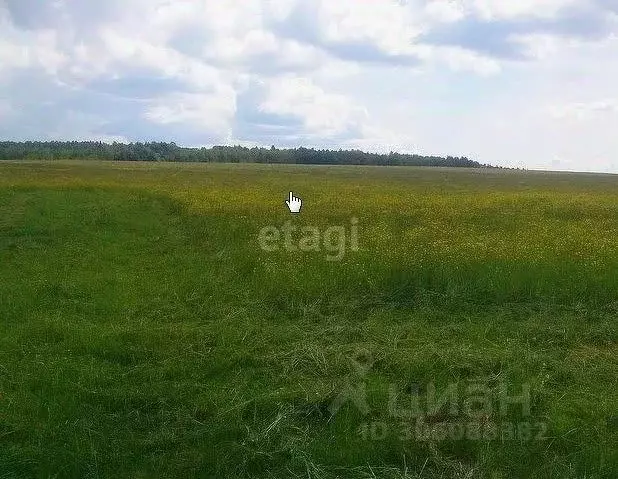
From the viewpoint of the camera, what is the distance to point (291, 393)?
23.9 feet

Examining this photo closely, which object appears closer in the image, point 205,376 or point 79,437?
point 79,437

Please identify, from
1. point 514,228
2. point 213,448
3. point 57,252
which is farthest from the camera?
point 514,228

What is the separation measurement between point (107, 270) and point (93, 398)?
667cm

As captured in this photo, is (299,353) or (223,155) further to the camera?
(223,155)

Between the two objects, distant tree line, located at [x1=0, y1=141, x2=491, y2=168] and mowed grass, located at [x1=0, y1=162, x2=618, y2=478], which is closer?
mowed grass, located at [x1=0, y1=162, x2=618, y2=478]

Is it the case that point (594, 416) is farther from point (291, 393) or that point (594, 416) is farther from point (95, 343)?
point (95, 343)

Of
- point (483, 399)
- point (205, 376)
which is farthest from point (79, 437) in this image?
point (483, 399)

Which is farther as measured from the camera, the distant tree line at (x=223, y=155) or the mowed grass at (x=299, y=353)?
the distant tree line at (x=223, y=155)

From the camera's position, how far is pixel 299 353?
8.59m

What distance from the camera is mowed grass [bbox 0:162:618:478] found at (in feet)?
20.2

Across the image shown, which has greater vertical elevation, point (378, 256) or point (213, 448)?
point (378, 256)

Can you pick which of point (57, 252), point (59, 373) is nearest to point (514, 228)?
point (57, 252)

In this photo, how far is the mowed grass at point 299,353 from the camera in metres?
6.14

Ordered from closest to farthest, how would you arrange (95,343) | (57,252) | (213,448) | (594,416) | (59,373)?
(213,448)
(594,416)
(59,373)
(95,343)
(57,252)
